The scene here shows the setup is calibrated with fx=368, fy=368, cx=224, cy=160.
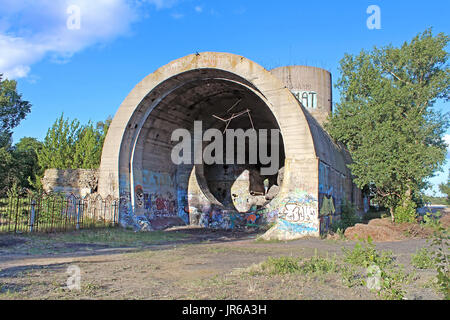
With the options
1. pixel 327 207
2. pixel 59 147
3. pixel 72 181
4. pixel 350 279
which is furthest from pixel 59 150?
pixel 350 279

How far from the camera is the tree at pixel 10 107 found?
116 ft

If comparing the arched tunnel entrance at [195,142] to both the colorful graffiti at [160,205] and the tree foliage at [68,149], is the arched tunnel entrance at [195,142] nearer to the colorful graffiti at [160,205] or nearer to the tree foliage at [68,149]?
the colorful graffiti at [160,205]

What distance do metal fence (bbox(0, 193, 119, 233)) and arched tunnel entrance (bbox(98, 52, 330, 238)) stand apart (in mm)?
714

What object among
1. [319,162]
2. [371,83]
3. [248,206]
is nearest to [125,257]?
[319,162]

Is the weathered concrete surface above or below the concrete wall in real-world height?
below

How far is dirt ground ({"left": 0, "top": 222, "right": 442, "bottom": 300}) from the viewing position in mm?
5594

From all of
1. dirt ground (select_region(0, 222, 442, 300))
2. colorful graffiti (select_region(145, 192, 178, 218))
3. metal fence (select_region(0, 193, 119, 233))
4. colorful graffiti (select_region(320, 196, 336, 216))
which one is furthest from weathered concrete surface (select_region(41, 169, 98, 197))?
colorful graffiti (select_region(320, 196, 336, 216))

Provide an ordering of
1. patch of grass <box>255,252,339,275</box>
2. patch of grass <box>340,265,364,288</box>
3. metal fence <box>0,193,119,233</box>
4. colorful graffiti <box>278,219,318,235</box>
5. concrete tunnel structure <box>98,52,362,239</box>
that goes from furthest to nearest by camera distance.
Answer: concrete tunnel structure <box>98,52,362,239</box>, colorful graffiti <box>278,219,318,235</box>, metal fence <box>0,193,119,233</box>, patch of grass <box>255,252,339,275</box>, patch of grass <box>340,265,364,288</box>

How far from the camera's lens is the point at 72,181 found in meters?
18.6

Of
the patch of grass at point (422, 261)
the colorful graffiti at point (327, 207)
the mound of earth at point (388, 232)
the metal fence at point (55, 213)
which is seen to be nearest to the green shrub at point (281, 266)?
the patch of grass at point (422, 261)

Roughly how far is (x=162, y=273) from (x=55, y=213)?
9.42 m

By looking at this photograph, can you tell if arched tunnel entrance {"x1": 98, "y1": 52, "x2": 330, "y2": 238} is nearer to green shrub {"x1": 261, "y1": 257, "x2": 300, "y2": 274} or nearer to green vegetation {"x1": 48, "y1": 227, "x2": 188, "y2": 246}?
green vegetation {"x1": 48, "y1": 227, "x2": 188, "y2": 246}

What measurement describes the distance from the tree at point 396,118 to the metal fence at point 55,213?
40.4 feet
